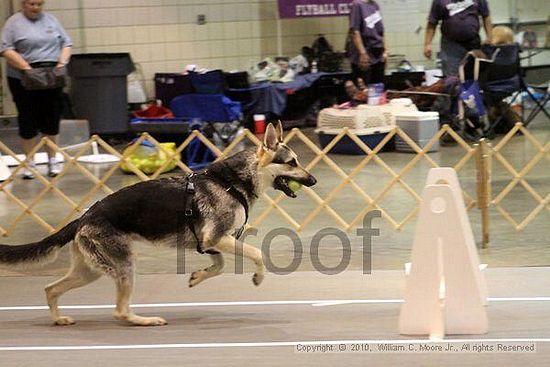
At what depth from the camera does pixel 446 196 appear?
16.6ft

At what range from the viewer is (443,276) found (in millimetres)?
5074

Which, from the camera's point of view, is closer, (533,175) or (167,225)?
(167,225)

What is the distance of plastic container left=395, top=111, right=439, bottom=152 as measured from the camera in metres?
11.6

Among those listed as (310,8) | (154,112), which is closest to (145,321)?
(154,112)

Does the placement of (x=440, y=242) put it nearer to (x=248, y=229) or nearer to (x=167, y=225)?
(x=167, y=225)

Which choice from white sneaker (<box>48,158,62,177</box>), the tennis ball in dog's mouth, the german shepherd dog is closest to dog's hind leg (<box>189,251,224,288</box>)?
the german shepherd dog

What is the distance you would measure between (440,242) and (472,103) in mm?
7001

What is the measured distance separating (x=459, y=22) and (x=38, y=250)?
24.7 feet

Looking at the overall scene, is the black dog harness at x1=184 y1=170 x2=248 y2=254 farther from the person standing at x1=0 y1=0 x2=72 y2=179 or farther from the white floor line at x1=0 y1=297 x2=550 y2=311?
the person standing at x1=0 y1=0 x2=72 y2=179

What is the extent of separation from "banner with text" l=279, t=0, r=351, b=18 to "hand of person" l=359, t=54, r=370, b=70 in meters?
3.12

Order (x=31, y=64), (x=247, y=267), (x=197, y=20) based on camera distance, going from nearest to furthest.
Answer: (x=247, y=267), (x=31, y=64), (x=197, y=20)

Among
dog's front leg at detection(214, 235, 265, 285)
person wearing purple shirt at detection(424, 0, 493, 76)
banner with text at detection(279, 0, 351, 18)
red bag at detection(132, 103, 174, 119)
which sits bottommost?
dog's front leg at detection(214, 235, 265, 285)

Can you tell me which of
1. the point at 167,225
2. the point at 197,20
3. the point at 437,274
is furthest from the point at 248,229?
the point at 197,20

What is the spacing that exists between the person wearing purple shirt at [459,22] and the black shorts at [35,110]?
462cm
